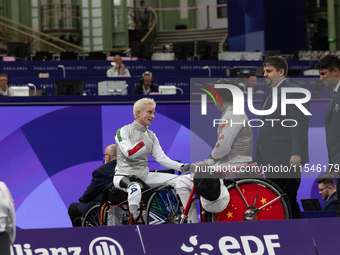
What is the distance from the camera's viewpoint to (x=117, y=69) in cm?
980

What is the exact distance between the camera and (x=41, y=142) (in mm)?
5324

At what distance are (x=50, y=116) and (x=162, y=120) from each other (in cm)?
119

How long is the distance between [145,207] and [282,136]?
1142mm

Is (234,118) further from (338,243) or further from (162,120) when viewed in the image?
(162,120)

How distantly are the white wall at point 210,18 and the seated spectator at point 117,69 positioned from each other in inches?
404

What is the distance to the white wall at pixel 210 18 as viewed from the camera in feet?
63.8

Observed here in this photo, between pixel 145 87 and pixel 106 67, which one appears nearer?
pixel 145 87

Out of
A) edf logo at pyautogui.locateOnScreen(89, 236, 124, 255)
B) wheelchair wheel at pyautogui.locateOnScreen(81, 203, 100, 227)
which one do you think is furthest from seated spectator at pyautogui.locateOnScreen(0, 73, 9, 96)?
edf logo at pyautogui.locateOnScreen(89, 236, 124, 255)

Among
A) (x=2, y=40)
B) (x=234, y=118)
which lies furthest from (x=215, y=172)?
(x=2, y=40)

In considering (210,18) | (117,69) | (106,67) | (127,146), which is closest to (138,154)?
(127,146)

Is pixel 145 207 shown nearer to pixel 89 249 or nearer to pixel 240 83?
pixel 89 249

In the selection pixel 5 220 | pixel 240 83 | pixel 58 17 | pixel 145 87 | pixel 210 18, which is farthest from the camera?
pixel 210 18

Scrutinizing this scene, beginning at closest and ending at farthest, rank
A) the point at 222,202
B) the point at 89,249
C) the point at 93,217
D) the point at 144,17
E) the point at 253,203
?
the point at 89,249, the point at 222,202, the point at 253,203, the point at 93,217, the point at 144,17

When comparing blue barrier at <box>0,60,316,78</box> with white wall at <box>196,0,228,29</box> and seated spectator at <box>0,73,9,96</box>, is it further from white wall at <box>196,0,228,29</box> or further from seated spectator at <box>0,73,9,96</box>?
white wall at <box>196,0,228,29</box>
